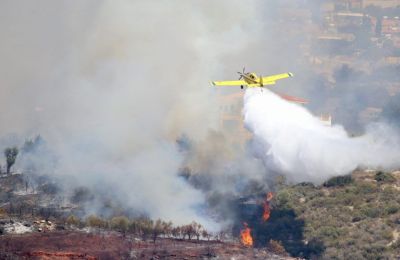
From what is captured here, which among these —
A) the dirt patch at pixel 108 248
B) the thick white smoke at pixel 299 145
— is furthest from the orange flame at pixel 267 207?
the dirt patch at pixel 108 248

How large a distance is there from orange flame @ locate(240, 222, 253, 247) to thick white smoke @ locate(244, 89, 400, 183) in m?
6.05

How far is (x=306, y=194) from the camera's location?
301ft

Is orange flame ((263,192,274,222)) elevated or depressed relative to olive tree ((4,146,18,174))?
depressed

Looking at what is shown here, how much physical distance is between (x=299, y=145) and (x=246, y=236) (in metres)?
8.92

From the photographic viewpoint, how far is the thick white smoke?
292ft

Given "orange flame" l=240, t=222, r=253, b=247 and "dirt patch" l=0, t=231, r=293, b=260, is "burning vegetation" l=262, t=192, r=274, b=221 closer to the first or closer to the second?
"orange flame" l=240, t=222, r=253, b=247

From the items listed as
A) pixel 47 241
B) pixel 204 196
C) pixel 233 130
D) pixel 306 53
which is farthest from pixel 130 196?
pixel 306 53

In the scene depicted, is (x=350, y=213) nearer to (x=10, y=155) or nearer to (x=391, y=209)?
(x=391, y=209)

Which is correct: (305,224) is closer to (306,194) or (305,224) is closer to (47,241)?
(306,194)

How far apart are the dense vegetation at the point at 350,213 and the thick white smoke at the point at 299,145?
1.51 meters

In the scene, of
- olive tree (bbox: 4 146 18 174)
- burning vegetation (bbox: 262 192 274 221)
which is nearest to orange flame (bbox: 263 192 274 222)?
burning vegetation (bbox: 262 192 274 221)

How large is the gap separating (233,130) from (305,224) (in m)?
23.0

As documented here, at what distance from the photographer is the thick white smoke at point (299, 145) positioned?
8888 cm

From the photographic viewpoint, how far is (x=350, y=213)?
86000mm
